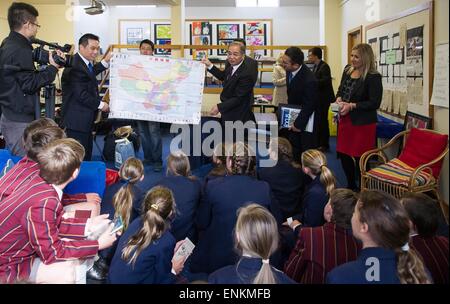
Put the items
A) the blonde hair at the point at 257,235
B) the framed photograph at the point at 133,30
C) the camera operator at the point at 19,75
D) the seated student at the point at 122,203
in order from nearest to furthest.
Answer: the blonde hair at the point at 257,235
the seated student at the point at 122,203
the camera operator at the point at 19,75
the framed photograph at the point at 133,30

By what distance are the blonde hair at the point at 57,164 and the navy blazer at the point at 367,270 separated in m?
1.11

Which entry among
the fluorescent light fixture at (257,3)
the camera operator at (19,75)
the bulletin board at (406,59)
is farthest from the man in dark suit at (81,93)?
the fluorescent light fixture at (257,3)

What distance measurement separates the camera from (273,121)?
4766 mm

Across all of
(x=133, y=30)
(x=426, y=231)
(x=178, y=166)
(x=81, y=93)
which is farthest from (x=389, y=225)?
(x=133, y=30)

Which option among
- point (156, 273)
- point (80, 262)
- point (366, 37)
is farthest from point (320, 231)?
point (366, 37)

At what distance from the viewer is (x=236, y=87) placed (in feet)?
13.0

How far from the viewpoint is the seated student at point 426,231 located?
1.45 m

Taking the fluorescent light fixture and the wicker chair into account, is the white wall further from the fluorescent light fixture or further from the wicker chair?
the wicker chair

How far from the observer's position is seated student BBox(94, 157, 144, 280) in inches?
86.1

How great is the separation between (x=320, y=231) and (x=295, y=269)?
0.71ft

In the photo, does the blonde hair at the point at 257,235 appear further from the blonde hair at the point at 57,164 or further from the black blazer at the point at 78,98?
the black blazer at the point at 78,98

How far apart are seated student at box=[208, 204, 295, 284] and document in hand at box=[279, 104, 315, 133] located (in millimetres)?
2343

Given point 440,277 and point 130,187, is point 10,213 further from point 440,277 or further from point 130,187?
point 440,277

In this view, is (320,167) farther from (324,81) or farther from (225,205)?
(324,81)
